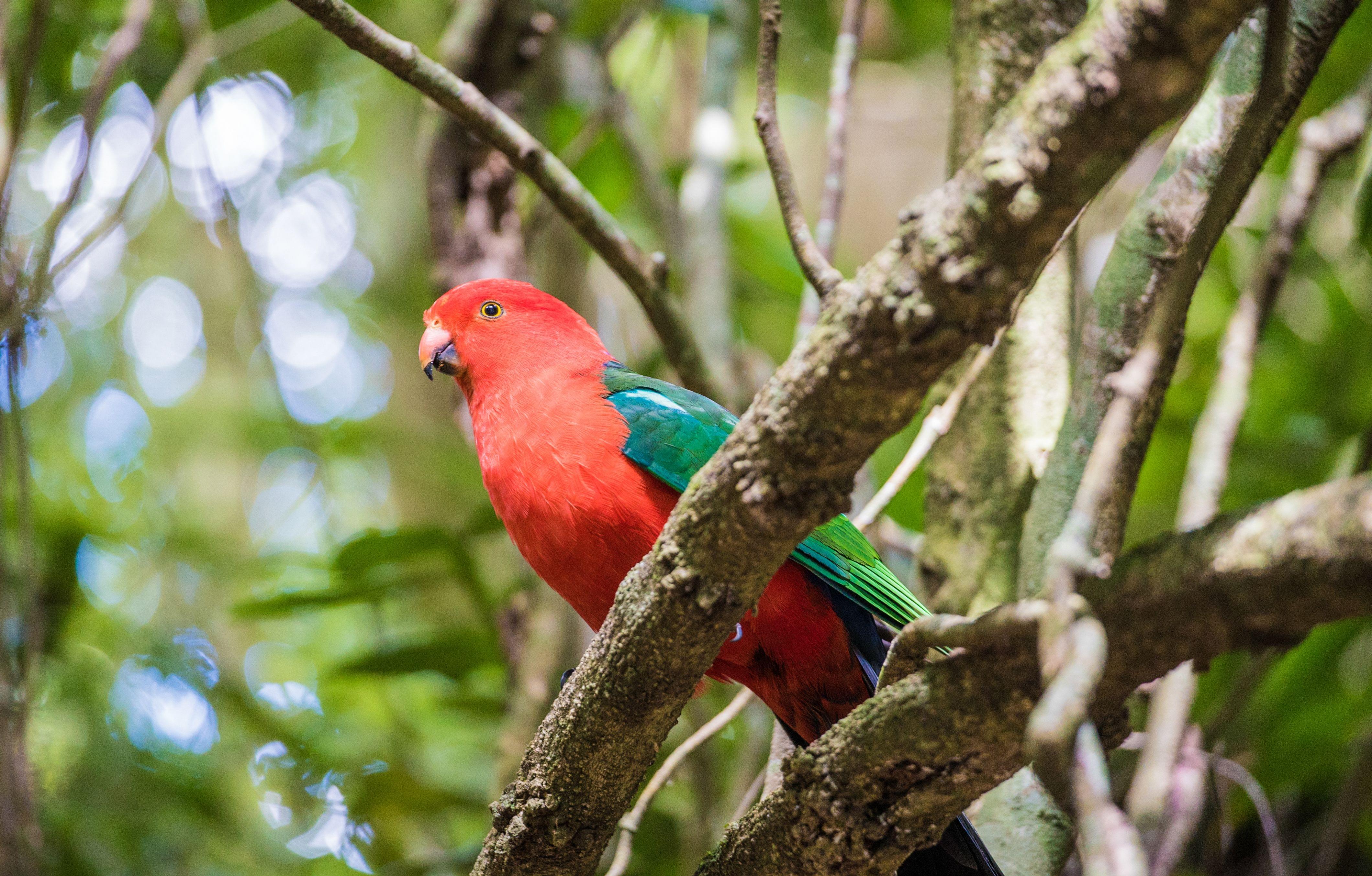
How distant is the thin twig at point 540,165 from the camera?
6.93 ft

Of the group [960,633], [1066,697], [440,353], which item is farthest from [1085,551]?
[440,353]

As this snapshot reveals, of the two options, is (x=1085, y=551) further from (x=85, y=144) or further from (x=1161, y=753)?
(x=85, y=144)

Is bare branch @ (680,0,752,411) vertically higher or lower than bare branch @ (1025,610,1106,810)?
higher

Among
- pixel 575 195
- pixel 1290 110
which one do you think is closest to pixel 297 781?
pixel 575 195

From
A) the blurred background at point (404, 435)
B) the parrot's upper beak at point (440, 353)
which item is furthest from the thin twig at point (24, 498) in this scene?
the parrot's upper beak at point (440, 353)

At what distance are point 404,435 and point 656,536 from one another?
2.54m

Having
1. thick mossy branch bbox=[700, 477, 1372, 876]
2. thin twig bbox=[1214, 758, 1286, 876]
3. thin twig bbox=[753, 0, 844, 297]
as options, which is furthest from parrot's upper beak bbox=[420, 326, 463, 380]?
thin twig bbox=[1214, 758, 1286, 876]

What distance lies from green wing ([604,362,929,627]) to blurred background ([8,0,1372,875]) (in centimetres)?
111

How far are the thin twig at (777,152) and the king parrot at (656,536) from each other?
0.64 metres

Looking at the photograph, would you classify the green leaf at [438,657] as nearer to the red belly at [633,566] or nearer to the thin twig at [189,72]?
the red belly at [633,566]

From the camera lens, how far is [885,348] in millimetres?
1161

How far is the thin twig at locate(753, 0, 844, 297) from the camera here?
1816mm

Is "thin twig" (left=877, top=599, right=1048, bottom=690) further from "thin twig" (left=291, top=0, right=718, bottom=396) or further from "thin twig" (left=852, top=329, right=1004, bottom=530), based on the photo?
"thin twig" (left=291, top=0, right=718, bottom=396)

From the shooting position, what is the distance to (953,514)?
284cm
